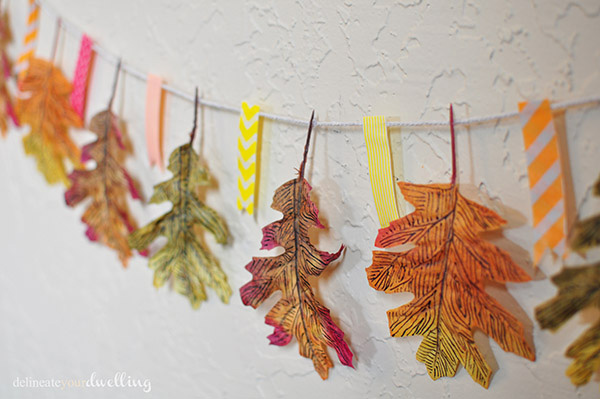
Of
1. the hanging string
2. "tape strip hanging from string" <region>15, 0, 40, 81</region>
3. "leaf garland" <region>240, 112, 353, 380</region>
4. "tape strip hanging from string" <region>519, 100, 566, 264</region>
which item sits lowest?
"leaf garland" <region>240, 112, 353, 380</region>

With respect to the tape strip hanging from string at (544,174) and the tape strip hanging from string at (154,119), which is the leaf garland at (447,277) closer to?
the tape strip hanging from string at (544,174)

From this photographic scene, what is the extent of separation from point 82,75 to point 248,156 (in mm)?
456

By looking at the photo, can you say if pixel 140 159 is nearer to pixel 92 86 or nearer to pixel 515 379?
pixel 92 86

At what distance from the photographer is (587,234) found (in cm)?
48

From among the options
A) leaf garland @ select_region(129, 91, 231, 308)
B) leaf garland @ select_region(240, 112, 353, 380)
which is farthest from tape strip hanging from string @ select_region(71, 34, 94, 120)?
leaf garland @ select_region(240, 112, 353, 380)

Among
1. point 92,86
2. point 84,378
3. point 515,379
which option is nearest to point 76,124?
point 92,86

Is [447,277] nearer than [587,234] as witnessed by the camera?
No

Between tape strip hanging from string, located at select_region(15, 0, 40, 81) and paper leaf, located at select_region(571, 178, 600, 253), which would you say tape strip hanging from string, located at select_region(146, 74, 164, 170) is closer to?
tape strip hanging from string, located at select_region(15, 0, 40, 81)

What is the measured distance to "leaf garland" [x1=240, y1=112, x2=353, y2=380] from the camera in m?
0.68

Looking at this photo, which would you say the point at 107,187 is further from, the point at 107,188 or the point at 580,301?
the point at 580,301

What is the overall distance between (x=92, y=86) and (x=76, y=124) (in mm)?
86

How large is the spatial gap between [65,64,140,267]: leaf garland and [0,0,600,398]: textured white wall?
0.03 m

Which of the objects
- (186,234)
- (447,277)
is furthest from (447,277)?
(186,234)

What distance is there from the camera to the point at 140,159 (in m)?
0.96
